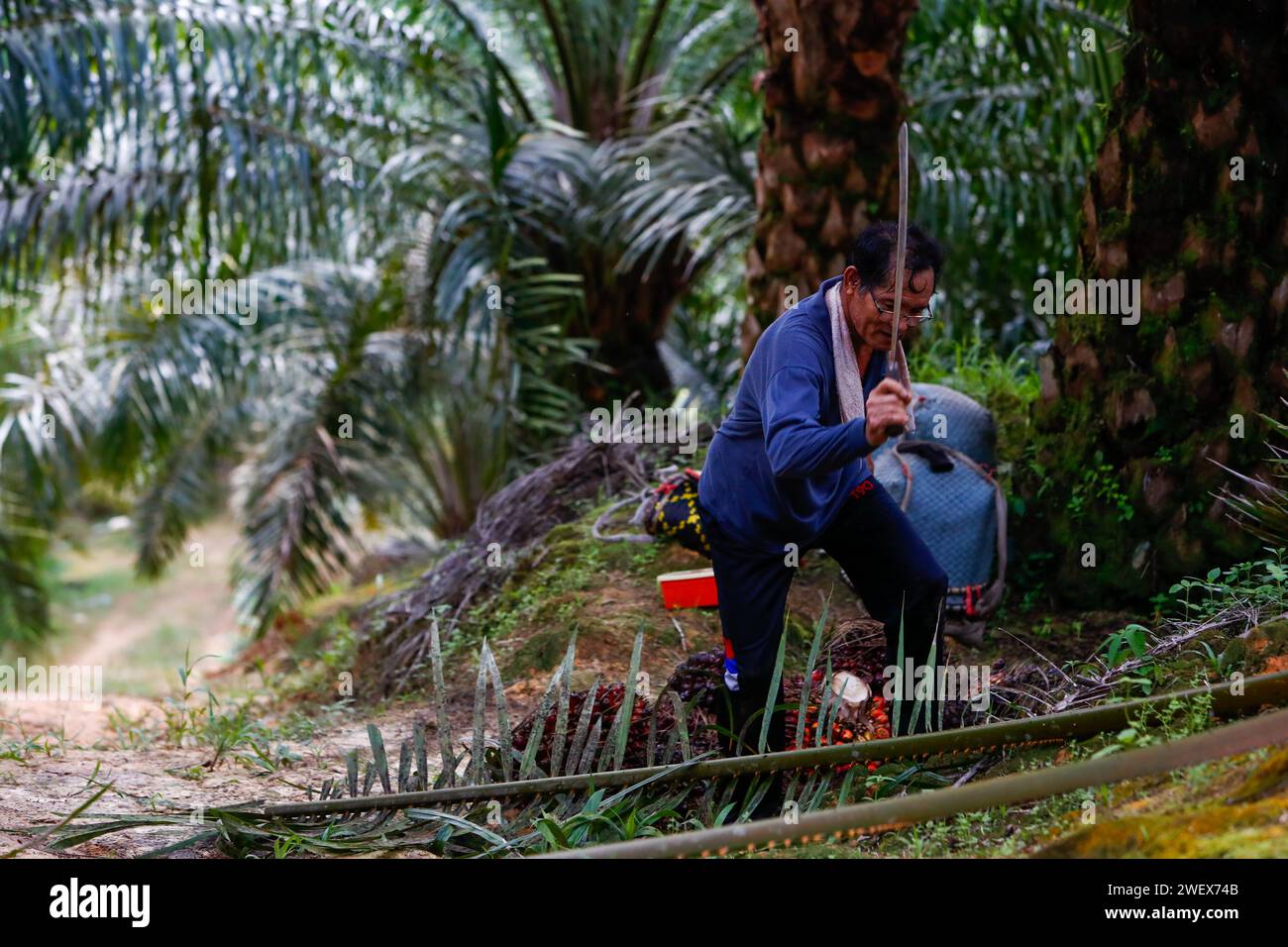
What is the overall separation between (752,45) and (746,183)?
1.35 meters

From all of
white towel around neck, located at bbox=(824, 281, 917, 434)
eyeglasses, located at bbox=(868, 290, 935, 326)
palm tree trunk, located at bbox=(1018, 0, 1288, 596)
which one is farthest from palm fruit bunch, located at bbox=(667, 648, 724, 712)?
palm tree trunk, located at bbox=(1018, 0, 1288, 596)

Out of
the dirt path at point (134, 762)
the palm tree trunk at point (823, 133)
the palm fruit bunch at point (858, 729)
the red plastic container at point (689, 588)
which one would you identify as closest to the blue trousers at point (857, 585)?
the palm fruit bunch at point (858, 729)

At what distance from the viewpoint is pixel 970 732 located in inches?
117

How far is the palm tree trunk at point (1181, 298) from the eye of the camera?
4.18 m

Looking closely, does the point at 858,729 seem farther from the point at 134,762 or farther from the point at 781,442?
the point at 134,762

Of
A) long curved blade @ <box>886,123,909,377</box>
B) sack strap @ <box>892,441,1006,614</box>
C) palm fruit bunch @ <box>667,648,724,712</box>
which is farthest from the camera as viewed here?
sack strap @ <box>892,441,1006,614</box>

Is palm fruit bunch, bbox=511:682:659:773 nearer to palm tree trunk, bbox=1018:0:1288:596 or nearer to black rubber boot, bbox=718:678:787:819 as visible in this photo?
black rubber boot, bbox=718:678:787:819

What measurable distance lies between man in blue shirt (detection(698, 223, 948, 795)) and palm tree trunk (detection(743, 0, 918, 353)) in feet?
7.68

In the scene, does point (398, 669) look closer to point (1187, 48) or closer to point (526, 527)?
point (526, 527)

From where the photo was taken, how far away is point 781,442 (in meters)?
2.88

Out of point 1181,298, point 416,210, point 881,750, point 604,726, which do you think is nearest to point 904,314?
point 881,750

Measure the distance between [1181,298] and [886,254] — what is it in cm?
175

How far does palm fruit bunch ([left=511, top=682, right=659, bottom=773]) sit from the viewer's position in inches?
139

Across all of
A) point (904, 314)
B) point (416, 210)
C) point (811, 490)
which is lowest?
point (811, 490)
